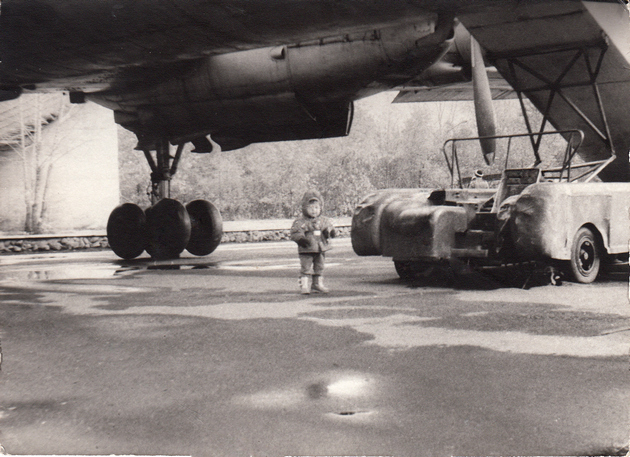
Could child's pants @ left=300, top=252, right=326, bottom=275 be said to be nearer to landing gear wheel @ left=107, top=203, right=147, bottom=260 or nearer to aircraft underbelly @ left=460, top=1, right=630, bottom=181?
aircraft underbelly @ left=460, top=1, right=630, bottom=181

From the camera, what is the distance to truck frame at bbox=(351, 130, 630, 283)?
21.8 ft

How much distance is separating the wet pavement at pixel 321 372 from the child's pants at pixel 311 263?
311 mm

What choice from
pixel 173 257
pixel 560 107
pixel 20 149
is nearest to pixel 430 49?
pixel 560 107

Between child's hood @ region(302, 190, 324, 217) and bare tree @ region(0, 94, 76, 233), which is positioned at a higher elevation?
bare tree @ region(0, 94, 76, 233)

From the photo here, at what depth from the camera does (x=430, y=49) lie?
709cm

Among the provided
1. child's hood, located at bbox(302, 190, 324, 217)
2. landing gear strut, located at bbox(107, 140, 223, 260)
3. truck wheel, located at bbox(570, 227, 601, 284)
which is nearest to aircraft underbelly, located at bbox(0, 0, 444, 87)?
child's hood, located at bbox(302, 190, 324, 217)

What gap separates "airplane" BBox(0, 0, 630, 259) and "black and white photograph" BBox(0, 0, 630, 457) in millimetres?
26

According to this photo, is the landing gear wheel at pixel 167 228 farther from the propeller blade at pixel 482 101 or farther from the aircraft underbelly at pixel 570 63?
the aircraft underbelly at pixel 570 63

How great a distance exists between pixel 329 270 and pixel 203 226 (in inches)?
150

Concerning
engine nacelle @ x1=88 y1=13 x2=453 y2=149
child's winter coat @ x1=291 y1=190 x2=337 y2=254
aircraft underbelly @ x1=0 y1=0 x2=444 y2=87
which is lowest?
child's winter coat @ x1=291 y1=190 x2=337 y2=254

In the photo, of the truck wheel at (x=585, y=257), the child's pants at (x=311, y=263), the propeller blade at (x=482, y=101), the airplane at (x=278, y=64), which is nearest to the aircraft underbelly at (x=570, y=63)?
the airplane at (x=278, y=64)

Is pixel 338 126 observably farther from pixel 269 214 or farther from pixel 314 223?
pixel 269 214

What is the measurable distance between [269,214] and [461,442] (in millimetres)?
23928

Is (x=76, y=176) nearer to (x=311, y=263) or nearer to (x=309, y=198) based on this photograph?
(x=309, y=198)
